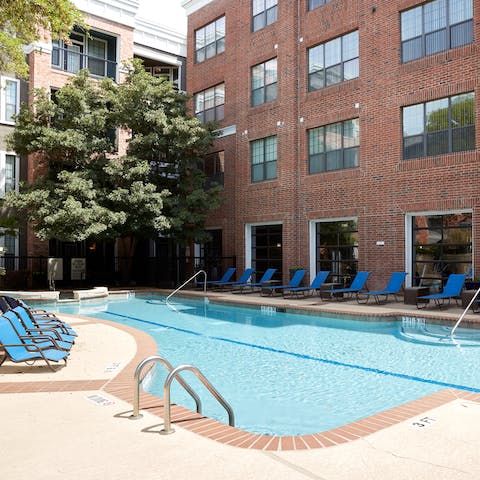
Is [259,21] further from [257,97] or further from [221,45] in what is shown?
[257,97]

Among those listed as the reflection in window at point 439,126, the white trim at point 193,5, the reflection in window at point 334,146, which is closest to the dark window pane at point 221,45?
the white trim at point 193,5

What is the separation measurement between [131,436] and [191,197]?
53.3ft

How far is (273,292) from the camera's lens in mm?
17969

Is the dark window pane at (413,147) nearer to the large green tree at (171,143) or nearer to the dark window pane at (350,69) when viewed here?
the dark window pane at (350,69)

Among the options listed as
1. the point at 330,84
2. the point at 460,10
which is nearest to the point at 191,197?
the point at 330,84

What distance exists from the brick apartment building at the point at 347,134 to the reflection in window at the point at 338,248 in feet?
0.15

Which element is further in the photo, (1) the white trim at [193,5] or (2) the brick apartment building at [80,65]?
(1) the white trim at [193,5]

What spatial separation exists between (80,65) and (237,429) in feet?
75.8

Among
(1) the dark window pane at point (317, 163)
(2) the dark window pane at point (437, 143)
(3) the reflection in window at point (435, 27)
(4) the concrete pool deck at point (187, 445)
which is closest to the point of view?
(4) the concrete pool deck at point (187, 445)

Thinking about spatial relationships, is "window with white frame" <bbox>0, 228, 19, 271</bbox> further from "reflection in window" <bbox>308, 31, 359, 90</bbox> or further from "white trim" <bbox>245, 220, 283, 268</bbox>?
"reflection in window" <bbox>308, 31, 359, 90</bbox>

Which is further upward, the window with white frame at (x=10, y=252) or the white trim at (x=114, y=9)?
the white trim at (x=114, y=9)

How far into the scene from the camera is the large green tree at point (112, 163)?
59.1 ft

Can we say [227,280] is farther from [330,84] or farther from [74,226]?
[330,84]

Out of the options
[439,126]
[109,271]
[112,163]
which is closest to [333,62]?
[439,126]
